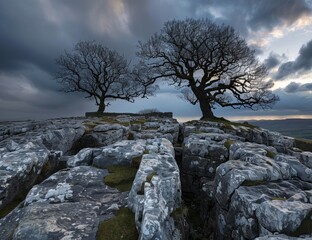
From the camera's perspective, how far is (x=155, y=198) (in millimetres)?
6039

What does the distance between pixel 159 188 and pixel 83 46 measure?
5371 centimetres

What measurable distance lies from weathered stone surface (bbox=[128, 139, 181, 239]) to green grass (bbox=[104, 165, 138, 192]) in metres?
0.88

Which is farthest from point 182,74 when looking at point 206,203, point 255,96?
point 206,203

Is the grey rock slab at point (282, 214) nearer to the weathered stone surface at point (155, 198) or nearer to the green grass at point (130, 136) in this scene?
the weathered stone surface at point (155, 198)

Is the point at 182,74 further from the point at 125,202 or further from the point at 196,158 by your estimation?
the point at 125,202

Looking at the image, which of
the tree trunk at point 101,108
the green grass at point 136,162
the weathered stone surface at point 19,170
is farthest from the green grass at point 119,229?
the tree trunk at point 101,108

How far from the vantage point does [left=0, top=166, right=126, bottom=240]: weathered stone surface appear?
210 inches

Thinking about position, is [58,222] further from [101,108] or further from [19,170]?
[101,108]

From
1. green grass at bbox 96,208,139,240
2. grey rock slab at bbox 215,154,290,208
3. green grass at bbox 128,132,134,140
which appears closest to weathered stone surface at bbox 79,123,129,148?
green grass at bbox 128,132,134,140

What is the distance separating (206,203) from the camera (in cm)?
1059

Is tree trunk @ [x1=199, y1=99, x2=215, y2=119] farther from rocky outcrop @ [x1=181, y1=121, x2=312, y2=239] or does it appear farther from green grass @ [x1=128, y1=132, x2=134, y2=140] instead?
rocky outcrop @ [x1=181, y1=121, x2=312, y2=239]

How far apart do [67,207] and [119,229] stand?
1.71 m

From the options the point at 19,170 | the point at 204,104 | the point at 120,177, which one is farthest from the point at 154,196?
the point at 204,104

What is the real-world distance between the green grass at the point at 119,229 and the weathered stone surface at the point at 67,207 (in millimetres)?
196
